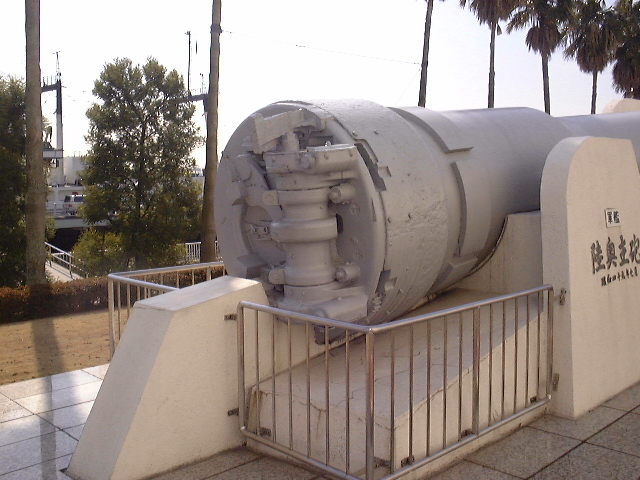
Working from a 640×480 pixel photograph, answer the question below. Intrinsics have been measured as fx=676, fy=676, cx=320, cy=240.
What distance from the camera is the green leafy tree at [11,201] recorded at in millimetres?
18000

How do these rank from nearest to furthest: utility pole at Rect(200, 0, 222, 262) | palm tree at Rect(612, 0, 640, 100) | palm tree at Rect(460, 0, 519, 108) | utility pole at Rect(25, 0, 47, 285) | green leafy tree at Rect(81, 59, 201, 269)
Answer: utility pole at Rect(25, 0, 47, 285), utility pole at Rect(200, 0, 222, 262), green leafy tree at Rect(81, 59, 201, 269), palm tree at Rect(460, 0, 519, 108), palm tree at Rect(612, 0, 640, 100)

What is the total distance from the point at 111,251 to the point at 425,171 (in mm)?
18384

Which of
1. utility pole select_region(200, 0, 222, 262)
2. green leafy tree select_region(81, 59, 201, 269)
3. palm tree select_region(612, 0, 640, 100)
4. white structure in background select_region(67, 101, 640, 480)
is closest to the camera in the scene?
white structure in background select_region(67, 101, 640, 480)

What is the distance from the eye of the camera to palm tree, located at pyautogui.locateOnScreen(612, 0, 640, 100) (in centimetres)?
2789

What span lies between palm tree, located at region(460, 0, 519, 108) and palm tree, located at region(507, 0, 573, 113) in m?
1.49

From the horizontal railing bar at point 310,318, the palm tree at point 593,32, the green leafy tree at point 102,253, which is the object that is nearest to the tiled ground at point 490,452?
the horizontal railing bar at point 310,318

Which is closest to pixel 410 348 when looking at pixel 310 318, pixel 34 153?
pixel 310 318

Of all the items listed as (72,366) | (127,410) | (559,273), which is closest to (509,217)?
(559,273)

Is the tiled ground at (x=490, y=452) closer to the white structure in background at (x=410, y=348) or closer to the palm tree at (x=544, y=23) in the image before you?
the white structure in background at (x=410, y=348)

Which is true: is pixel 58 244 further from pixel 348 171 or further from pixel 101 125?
pixel 348 171

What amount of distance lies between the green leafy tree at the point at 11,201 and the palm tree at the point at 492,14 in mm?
16634

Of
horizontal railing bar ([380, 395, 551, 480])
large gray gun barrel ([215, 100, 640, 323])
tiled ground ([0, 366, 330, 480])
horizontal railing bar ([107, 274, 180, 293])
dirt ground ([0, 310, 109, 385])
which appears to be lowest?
dirt ground ([0, 310, 109, 385])

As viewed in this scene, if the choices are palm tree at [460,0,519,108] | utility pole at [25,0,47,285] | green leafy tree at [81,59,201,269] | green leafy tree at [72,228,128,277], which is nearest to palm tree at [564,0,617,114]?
palm tree at [460,0,519,108]

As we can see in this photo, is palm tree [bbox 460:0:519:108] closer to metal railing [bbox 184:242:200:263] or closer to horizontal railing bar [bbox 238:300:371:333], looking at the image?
metal railing [bbox 184:242:200:263]
